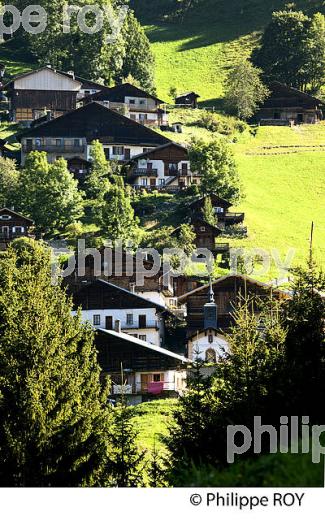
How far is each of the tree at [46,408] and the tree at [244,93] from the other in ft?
273

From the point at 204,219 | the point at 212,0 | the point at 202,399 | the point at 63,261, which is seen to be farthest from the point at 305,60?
the point at 202,399

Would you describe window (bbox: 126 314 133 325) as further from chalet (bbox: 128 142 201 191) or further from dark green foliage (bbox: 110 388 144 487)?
dark green foliage (bbox: 110 388 144 487)

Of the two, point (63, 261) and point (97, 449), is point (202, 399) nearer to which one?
point (97, 449)

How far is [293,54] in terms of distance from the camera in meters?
138

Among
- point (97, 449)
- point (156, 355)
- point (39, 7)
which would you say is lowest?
point (156, 355)

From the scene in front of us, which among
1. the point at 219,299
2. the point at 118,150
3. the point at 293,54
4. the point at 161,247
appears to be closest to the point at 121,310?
the point at 219,299

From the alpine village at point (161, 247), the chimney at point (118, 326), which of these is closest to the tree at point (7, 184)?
the alpine village at point (161, 247)

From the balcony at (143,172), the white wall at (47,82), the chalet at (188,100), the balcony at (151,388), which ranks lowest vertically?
the balcony at (151,388)

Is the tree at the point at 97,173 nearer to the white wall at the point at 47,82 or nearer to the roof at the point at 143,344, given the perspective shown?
the white wall at the point at 47,82

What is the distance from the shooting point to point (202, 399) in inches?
1657

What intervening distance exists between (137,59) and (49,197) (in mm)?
45764

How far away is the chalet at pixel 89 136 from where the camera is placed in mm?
109312

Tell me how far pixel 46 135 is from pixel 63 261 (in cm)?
2636

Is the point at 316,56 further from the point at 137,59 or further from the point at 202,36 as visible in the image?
the point at 202,36
